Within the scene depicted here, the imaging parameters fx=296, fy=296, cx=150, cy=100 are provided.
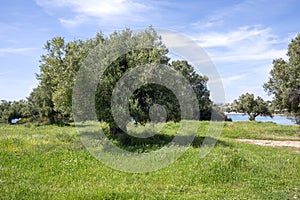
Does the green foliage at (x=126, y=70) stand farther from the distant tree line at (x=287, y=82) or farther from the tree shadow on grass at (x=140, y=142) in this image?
the distant tree line at (x=287, y=82)

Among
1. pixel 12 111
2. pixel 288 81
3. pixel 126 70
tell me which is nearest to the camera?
pixel 126 70

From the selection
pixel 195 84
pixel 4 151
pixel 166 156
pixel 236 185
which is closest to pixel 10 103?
pixel 195 84

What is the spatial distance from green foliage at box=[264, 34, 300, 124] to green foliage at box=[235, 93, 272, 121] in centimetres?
2768

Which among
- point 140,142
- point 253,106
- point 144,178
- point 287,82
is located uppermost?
point 287,82

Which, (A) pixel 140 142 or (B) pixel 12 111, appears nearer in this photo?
(A) pixel 140 142

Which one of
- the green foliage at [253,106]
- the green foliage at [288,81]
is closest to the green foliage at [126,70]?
the green foliage at [288,81]

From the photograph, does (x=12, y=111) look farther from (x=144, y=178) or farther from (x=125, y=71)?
(x=144, y=178)

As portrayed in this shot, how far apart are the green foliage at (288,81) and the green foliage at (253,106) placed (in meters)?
27.7

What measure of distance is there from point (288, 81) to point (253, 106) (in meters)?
31.2

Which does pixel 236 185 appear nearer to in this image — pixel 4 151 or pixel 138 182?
pixel 138 182

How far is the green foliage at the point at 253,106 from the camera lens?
57219 millimetres

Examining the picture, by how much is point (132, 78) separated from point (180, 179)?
27.3ft

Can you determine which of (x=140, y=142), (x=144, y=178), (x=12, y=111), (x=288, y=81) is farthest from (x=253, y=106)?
(x=144, y=178)

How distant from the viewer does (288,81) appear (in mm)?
27734
